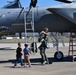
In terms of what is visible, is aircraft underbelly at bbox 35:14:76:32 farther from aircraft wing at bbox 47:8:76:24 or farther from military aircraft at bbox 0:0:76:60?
aircraft wing at bbox 47:8:76:24

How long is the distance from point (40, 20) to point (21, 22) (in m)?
1.06

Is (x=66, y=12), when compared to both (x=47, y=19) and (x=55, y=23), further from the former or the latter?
(x=47, y=19)

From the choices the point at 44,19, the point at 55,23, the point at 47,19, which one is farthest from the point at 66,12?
the point at 44,19

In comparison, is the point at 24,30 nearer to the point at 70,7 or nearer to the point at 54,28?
the point at 54,28

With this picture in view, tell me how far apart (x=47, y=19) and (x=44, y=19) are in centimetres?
17

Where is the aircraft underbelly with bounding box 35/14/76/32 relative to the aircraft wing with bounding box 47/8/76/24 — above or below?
below

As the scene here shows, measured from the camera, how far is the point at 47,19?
16.1 metres

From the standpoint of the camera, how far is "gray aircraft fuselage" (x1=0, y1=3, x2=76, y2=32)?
15.9 metres

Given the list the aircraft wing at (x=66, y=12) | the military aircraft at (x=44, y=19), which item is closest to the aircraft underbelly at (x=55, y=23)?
the military aircraft at (x=44, y=19)

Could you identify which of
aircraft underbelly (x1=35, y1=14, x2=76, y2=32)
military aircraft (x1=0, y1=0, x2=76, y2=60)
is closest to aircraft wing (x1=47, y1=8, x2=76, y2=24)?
military aircraft (x1=0, y1=0, x2=76, y2=60)

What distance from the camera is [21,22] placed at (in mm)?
16234

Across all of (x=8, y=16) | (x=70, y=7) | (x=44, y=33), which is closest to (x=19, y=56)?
(x=44, y=33)

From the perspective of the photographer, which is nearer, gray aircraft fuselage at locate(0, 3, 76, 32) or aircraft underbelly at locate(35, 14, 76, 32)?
gray aircraft fuselage at locate(0, 3, 76, 32)

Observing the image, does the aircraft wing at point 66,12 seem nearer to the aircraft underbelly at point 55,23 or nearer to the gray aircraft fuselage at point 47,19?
the gray aircraft fuselage at point 47,19
